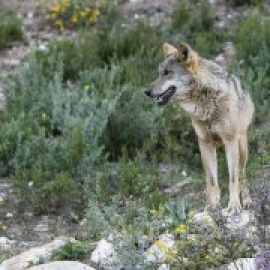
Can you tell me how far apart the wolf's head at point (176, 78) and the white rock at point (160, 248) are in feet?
5.88

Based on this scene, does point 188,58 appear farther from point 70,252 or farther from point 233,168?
point 70,252

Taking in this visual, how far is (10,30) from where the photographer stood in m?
13.2

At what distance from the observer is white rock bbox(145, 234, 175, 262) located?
6.32 meters

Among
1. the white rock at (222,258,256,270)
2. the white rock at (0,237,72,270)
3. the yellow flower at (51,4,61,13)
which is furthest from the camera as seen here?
the yellow flower at (51,4,61,13)

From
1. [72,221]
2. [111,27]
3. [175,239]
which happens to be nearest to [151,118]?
[72,221]

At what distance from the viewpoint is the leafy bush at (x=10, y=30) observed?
42.8ft

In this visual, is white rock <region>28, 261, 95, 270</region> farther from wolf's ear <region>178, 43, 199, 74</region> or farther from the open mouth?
wolf's ear <region>178, 43, 199, 74</region>

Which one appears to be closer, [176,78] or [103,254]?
[103,254]

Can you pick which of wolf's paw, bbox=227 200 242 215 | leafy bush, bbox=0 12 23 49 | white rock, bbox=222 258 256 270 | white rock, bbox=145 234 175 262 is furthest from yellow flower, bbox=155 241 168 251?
leafy bush, bbox=0 12 23 49

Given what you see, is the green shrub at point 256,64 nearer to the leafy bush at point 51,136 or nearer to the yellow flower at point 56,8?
the leafy bush at point 51,136

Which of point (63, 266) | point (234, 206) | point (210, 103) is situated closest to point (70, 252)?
point (63, 266)

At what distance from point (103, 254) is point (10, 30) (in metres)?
6.94

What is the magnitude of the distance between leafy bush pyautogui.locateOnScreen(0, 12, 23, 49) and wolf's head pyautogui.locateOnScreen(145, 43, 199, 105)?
511cm

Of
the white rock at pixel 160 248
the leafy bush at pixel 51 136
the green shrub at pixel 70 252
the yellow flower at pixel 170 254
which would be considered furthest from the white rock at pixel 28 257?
the leafy bush at pixel 51 136
